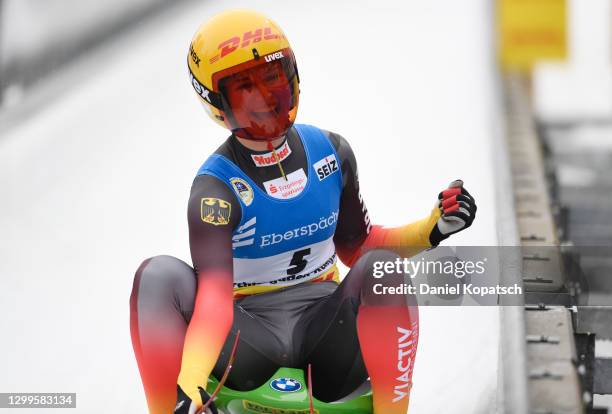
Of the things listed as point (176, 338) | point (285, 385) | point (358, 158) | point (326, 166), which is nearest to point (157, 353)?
point (176, 338)

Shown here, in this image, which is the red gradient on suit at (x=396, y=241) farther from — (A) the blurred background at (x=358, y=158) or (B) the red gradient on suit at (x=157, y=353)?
(B) the red gradient on suit at (x=157, y=353)

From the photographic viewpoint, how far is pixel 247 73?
2824 mm

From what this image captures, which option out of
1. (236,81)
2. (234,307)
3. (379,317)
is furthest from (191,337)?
(236,81)

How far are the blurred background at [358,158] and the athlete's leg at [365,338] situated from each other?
274 millimetres

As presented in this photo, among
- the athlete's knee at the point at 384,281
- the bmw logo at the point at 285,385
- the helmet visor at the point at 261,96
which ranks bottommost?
the bmw logo at the point at 285,385

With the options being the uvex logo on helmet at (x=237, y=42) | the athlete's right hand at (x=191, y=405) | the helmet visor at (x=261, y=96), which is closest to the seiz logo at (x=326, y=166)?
the helmet visor at (x=261, y=96)

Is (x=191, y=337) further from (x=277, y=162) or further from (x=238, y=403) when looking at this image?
(x=277, y=162)

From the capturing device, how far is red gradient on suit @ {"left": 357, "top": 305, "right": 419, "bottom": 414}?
279cm

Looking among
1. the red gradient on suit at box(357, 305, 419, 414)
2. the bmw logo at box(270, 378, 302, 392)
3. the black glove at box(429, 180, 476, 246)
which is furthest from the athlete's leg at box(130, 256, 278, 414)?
the black glove at box(429, 180, 476, 246)

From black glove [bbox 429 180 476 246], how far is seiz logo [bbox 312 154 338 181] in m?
0.30

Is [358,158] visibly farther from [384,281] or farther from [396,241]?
[384,281]

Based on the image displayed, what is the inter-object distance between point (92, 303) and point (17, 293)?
47 cm

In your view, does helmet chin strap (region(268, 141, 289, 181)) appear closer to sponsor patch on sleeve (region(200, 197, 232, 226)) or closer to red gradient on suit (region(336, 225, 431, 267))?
sponsor patch on sleeve (region(200, 197, 232, 226))

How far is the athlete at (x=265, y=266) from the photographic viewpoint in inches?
110
